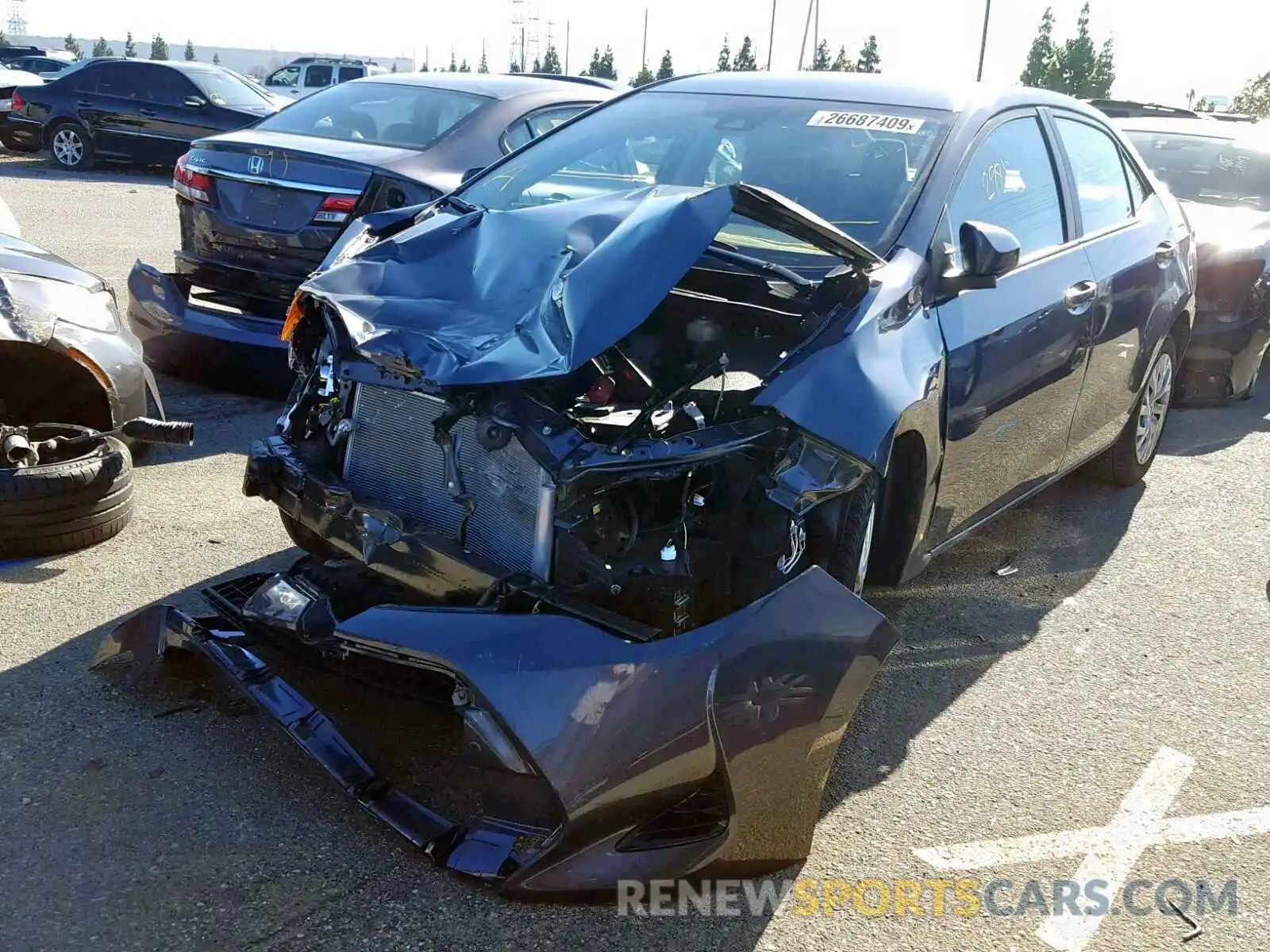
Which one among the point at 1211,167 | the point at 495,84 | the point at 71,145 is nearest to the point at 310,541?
the point at 495,84

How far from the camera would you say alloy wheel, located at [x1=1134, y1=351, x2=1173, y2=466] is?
5676 mm

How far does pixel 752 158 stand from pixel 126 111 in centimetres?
1504

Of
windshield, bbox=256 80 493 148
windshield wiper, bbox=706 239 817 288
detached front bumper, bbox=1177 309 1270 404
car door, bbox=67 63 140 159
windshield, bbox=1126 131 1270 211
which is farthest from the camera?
car door, bbox=67 63 140 159

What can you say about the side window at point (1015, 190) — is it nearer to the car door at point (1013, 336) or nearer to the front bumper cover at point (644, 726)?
the car door at point (1013, 336)

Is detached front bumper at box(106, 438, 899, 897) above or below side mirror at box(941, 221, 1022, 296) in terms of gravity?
below

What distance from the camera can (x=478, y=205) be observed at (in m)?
4.22

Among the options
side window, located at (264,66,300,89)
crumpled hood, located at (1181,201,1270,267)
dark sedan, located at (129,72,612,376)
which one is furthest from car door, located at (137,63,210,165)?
crumpled hood, located at (1181,201,1270,267)

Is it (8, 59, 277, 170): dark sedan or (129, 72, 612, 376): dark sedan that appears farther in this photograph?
(8, 59, 277, 170): dark sedan

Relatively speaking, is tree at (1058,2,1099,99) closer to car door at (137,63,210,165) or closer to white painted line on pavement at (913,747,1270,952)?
car door at (137,63,210,165)

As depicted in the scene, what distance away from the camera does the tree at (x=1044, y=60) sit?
64.0 m

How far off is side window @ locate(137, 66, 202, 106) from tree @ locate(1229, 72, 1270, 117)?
127 ft

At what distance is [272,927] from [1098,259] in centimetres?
380

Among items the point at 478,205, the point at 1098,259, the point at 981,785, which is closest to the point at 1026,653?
the point at 981,785

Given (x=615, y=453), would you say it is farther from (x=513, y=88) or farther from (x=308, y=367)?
(x=513, y=88)
